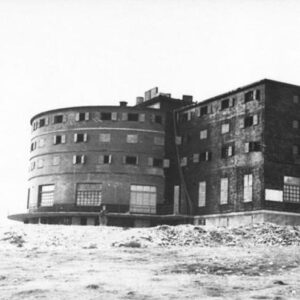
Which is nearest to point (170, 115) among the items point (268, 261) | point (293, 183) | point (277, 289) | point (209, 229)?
point (293, 183)

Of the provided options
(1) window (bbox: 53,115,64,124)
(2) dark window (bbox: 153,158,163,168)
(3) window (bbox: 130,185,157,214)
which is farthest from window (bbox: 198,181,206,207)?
(1) window (bbox: 53,115,64,124)

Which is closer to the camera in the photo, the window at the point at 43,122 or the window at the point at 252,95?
the window at the point at 252,95

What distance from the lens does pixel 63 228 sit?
47062 mm

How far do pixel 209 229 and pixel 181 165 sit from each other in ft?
62.0

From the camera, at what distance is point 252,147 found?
183ft

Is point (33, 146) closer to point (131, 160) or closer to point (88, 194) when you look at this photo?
point (88, 194)

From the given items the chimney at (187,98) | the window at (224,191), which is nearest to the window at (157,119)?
the chimney at (187,98)

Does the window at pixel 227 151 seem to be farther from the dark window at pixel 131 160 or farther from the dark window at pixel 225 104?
the dark window at pixel 131 160

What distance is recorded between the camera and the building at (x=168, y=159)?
55.4 m

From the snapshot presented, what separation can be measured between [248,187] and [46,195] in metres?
22.2

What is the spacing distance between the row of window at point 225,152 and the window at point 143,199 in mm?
4289

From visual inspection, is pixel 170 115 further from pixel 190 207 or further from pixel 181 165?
pixel 190 207

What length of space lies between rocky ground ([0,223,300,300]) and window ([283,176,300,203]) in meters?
6.54

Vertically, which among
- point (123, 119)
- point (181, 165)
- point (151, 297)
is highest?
point (123, 119)
